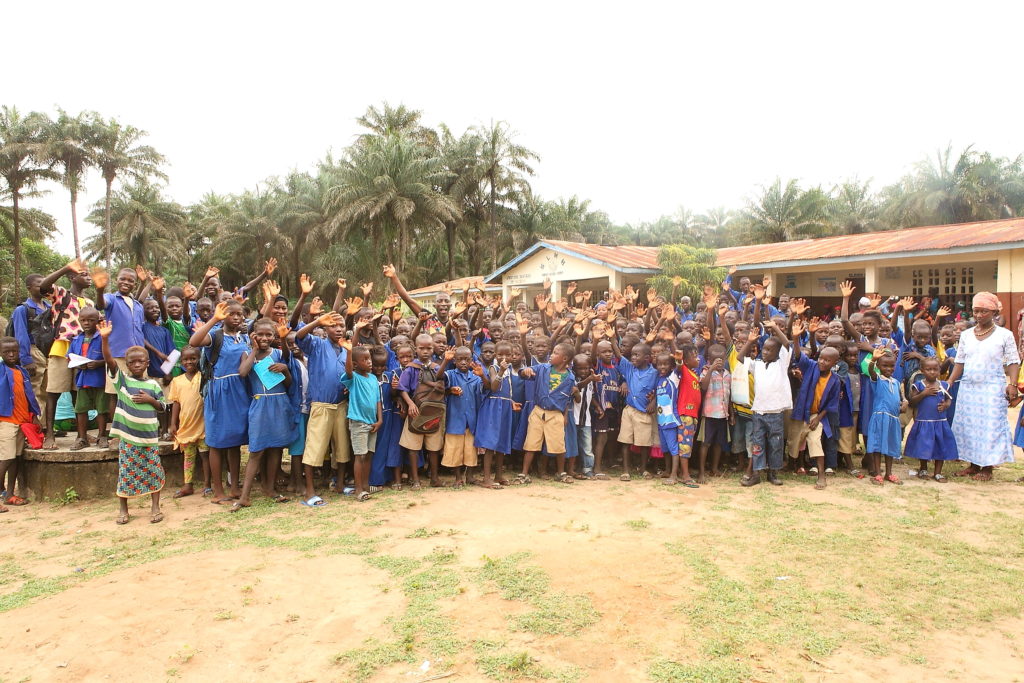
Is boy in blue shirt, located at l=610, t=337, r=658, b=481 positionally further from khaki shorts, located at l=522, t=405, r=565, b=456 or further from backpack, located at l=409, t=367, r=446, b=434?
backpack, located at l=409, t=367, r=446, b=434

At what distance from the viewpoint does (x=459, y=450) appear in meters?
5.90

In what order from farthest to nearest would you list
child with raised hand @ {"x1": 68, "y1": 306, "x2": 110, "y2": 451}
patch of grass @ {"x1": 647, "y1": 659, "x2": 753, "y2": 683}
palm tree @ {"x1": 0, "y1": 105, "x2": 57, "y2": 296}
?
1. palm tree @ {"x1": 0, "y1": 105, "x2": 57, "y2": 296}
2. child with raised hand @ {"x1": 68, "y1": 306, "x2": 110, "y2": 451}
3. patch of grass @ {"x1": 647, "y1": 659, "x2": 753, "y2": 683}

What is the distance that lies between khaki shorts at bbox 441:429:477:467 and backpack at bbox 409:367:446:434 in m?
0.20

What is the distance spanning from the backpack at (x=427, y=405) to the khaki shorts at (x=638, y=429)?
180cm

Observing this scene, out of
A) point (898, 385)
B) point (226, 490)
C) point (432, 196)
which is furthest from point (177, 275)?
point (898, 385)

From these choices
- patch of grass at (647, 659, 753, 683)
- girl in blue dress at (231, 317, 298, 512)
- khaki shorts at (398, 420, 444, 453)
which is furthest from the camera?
khaki shorts at (398, 420, 444, 453)

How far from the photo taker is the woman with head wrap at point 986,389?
6.09m

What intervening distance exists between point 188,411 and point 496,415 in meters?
2.65

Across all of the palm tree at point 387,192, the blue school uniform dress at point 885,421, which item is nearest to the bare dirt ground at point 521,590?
the blue school uniform dress at point 885,421

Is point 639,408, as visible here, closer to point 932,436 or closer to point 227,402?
point 932,436

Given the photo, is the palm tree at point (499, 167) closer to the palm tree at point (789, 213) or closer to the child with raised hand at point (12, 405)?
the palm tree at point (789, 213)


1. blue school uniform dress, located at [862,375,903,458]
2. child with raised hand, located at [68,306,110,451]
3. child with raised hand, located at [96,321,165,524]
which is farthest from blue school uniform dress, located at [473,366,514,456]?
blue school uniform dress, located at [862,375,903,458]

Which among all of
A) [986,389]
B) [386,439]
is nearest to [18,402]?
[386,439]

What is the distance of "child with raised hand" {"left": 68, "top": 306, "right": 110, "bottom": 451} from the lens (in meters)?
5.61
